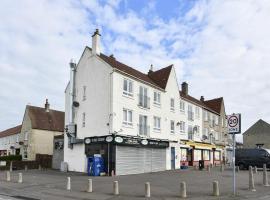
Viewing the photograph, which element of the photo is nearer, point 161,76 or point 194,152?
point 161,76

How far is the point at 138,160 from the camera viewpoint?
3441 cm

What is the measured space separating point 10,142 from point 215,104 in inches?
1430

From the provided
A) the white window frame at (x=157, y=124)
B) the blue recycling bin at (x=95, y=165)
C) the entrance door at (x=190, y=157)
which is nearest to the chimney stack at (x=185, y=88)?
the entrance door at (x=190, y=157)

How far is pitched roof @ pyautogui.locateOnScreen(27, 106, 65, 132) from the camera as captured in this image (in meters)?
54.5

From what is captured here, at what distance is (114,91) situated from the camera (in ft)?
107

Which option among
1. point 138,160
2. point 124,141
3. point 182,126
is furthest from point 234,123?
point 182,126

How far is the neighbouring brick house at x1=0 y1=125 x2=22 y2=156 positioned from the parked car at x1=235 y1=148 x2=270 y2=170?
3720 cm

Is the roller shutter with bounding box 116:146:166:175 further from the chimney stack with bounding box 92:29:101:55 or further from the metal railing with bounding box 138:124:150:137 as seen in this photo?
the chimney stack with bounding box 92:29:101:55

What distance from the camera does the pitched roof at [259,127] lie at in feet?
263

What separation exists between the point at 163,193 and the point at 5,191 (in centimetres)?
827

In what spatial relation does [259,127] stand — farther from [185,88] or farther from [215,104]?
[185,88]

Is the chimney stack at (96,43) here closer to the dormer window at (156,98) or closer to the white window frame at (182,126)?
the dormer window at (156,98)

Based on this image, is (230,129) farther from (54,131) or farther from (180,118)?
(54,131)

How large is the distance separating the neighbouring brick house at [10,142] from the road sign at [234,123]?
5053 cm
